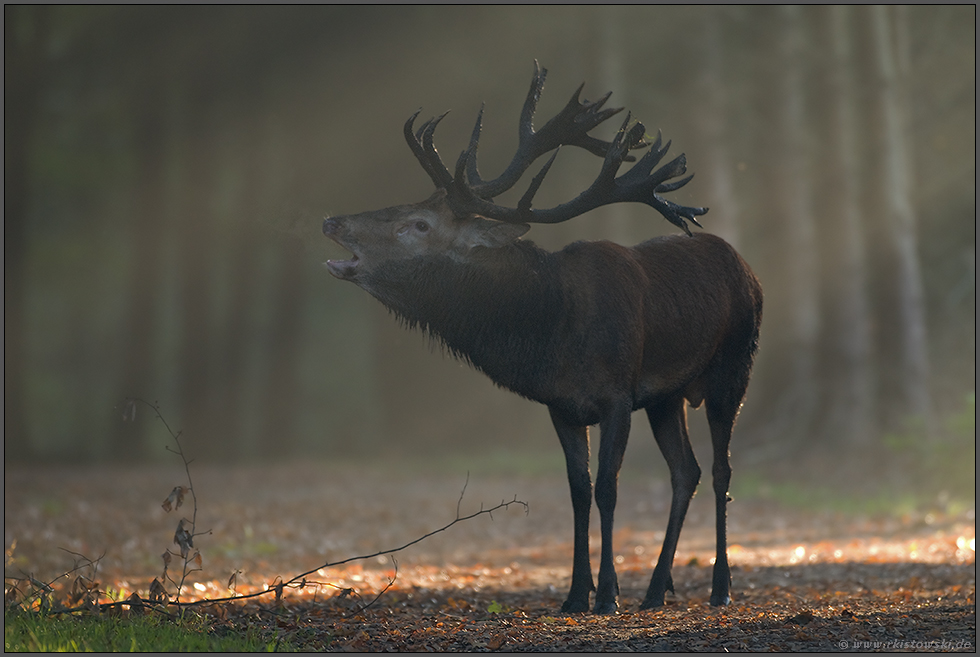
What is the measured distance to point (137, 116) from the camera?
24031mm

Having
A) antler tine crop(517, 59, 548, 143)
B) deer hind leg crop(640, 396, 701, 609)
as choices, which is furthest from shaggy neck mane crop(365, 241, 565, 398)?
deer hind leg crop(640, 396, 701, 609)

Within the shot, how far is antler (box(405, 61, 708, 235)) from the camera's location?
6848 mm

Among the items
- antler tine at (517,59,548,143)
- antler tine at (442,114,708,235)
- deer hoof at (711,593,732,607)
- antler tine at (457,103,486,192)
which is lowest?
deer hoof at (711,593,732,607)

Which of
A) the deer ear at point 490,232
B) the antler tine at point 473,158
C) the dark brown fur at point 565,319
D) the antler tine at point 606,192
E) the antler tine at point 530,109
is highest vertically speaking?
the antler tine at point 530,109

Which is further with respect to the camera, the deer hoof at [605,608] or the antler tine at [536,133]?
the antler tine at [536,133]

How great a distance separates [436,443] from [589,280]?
20.3m

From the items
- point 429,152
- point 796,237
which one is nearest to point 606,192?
point 429,152

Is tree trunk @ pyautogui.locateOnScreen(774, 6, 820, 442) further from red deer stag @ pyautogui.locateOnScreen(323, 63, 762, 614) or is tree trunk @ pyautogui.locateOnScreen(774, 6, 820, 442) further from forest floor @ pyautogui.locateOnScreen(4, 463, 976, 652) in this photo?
red deer stag @ pyautogui.locateOnScreen(323, 63, 762, 614)

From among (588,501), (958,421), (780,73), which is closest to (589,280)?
(588,501)

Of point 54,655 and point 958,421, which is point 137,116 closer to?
point 958,421

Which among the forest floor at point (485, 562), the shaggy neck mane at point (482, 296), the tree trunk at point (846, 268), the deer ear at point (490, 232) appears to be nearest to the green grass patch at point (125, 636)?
the forest floor at point (485, 562)

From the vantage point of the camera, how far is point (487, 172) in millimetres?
21375

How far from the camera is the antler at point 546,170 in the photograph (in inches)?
270

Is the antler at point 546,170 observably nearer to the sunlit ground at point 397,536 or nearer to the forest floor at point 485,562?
the forest floor at point 485,562
